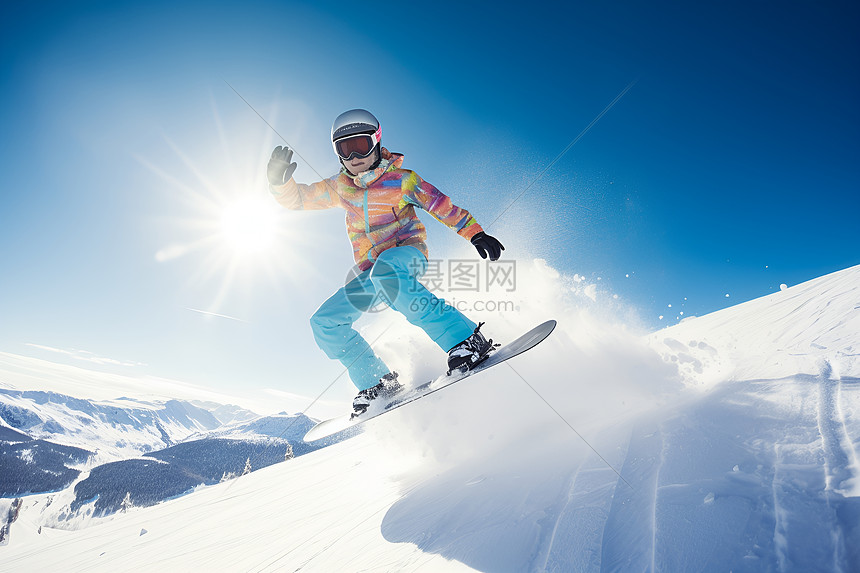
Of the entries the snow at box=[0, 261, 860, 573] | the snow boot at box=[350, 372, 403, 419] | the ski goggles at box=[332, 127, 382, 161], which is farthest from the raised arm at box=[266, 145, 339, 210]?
the snow at box=[0, 261, 860, 573]

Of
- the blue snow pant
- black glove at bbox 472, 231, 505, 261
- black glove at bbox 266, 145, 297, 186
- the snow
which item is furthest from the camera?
black glove at bbox 266, 145, 297, 186

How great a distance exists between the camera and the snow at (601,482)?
1.90m

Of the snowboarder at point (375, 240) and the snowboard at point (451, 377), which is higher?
the snowboarder at point (375, 240)

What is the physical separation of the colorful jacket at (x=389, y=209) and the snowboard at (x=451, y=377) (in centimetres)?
123

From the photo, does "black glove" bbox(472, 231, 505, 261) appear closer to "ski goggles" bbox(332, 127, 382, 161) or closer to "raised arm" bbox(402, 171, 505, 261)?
"raised arm" bbox(402, 171, 505, 261)

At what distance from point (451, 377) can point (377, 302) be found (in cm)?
123

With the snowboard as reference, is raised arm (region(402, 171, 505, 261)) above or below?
above

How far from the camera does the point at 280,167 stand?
439cm

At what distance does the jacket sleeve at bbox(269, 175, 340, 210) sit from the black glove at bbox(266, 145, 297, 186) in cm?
6

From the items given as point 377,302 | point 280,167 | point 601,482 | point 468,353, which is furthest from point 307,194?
point 601,482

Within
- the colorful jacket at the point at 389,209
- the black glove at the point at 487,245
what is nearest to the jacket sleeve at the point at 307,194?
the colorful jacket at the point at 389,209

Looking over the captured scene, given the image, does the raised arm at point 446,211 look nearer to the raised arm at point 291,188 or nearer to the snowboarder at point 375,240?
the snowboarder at point 375,240

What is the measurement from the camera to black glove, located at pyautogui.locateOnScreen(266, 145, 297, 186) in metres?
4.39

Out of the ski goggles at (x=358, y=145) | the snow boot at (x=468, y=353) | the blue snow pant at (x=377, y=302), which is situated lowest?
the snow boot at (x=468, y=353)
